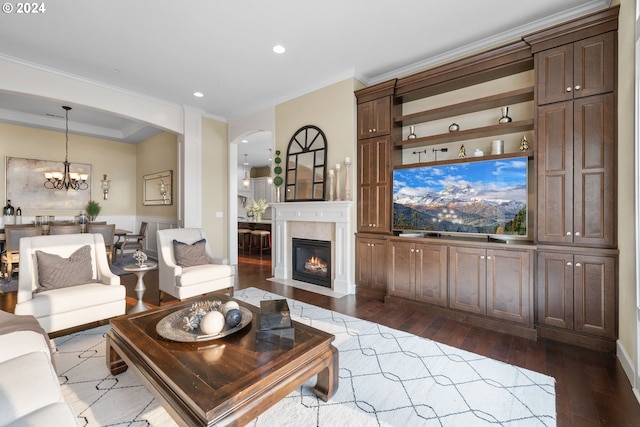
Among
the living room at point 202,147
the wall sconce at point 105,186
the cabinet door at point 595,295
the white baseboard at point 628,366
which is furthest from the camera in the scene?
the wall sconce at point 105,186

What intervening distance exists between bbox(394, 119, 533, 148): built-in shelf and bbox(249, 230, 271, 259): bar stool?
470 centimetres

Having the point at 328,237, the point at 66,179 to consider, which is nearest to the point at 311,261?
the point at 328,237

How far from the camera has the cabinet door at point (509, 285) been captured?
9.38ft

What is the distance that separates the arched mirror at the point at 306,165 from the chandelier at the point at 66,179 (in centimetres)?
493

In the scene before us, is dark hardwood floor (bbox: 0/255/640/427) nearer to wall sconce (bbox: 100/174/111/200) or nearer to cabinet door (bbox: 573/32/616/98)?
cabinet door (bbox: 573/32/616/98)

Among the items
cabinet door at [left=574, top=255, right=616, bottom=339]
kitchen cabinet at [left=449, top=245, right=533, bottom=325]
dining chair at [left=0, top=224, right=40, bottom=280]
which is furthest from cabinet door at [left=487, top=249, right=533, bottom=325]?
dining chair at [left=0, top=224, right=40, bottom=280]

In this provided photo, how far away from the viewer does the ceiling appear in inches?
114

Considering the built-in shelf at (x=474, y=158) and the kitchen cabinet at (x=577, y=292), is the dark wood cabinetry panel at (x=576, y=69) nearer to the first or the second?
the built-in shelf at (x=474, y=158)

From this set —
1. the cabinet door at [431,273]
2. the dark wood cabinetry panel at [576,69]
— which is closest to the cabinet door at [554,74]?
the dark wood cabinetry panel at [576,69]

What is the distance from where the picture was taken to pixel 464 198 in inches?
134

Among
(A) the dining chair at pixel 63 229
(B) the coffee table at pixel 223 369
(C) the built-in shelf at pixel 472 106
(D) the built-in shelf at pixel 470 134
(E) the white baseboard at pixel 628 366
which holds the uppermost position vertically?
(C) the built-in shelf at pixel 472 106

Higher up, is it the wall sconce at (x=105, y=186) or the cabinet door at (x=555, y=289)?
the wall sconce at (x=105, y=186)

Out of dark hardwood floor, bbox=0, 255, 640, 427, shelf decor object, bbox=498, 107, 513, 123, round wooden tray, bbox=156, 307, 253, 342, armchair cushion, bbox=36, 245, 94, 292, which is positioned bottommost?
dark hardwood floor, bbox=0, 255, 640, 427

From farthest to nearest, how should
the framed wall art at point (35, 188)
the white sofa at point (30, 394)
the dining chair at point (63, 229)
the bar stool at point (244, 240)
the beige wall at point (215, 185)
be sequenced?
1. the bar stool at point (244, 240)
2. the framed wall art at point (35, 188)
3. the beige wall at point (215, 185)
4. the dining chair at point (63, 229)
5. the white sofa at point (30, 394)
